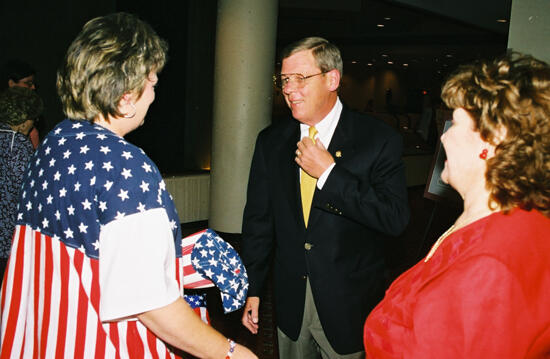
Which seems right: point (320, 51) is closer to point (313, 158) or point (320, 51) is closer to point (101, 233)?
point (313, 158)

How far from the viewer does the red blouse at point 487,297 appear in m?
0.82

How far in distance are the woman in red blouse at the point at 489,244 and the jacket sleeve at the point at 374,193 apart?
0.57 meters

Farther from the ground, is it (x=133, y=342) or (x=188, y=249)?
(x=188, y=249)

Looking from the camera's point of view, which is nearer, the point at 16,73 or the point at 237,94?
the point at 16,73

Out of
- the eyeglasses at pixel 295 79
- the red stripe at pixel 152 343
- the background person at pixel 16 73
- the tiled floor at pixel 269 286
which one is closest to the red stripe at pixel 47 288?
the red stripe at pixel 152 343


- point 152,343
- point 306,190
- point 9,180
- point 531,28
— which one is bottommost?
point 152,343

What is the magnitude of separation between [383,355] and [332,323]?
763 mm

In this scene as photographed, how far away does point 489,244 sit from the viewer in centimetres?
86

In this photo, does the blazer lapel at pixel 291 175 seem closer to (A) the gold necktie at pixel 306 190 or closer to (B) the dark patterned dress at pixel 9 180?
(A) the gold necktie at pixel 306 190

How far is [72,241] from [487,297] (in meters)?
0.91

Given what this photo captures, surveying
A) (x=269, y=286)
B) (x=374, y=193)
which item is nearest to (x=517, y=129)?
(x=374, y=193)

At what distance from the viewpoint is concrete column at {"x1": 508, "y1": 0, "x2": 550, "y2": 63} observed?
1.85 meters

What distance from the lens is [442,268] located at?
95 centimetres

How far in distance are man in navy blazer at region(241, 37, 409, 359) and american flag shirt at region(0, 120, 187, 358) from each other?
2.55 feet
